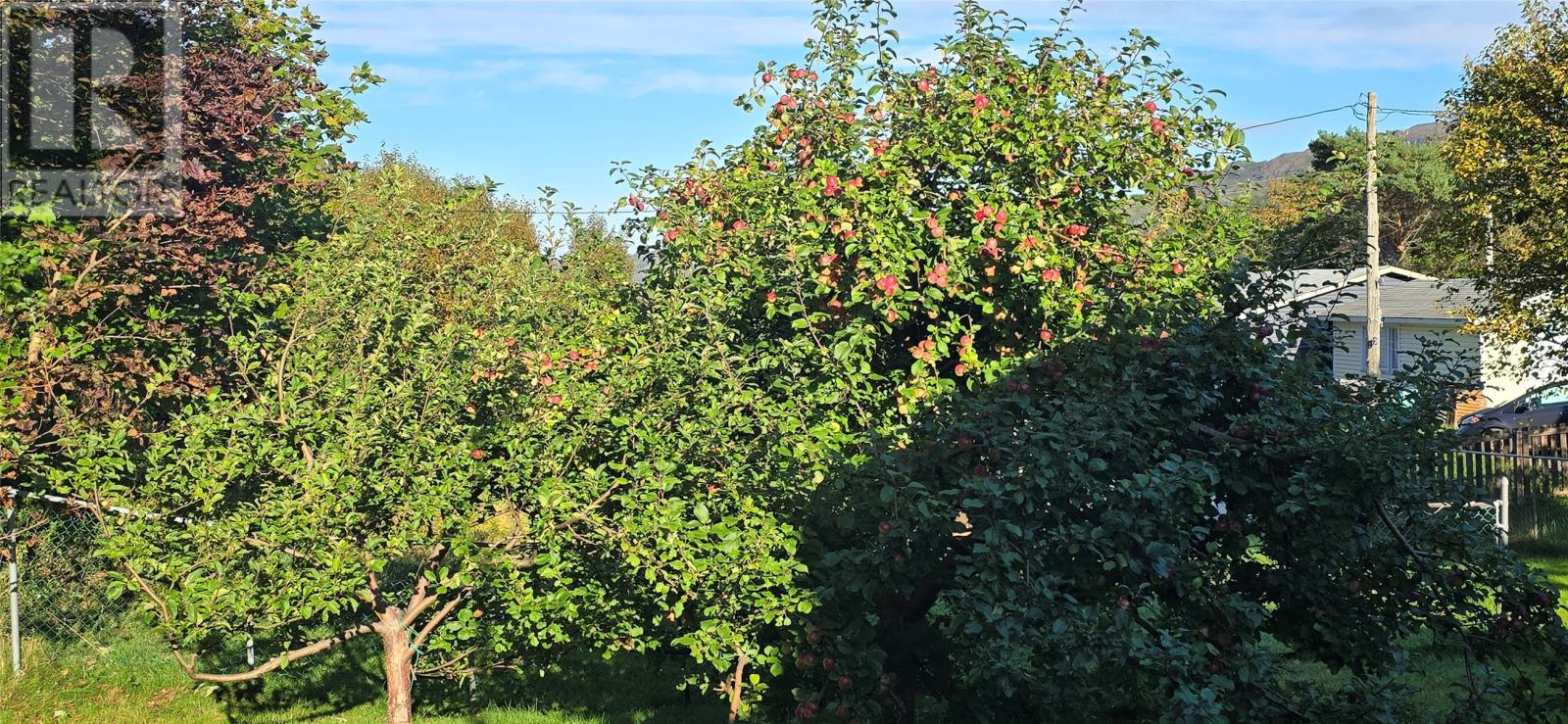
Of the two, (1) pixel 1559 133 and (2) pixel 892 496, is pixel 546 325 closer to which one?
(2) pixel 892 496

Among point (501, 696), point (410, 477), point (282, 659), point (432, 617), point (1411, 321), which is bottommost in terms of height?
point (501, 696)

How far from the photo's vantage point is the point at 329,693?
24.5ft

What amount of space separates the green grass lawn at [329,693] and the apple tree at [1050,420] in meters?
1.88

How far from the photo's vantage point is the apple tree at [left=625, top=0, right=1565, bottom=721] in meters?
3.92

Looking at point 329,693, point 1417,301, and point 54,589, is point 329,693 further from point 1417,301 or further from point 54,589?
point 1417,301

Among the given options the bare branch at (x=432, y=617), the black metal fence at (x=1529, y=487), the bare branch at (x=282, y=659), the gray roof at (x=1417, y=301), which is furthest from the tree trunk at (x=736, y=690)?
the gray roof at (x=1417, y=301)

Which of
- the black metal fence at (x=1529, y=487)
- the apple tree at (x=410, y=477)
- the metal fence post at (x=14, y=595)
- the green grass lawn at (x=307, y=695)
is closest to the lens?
the apple tree at (x=410, y=477)

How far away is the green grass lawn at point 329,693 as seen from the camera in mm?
6953

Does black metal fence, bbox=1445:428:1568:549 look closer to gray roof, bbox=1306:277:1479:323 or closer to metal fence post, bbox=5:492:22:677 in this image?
gray roof, bbox=1306:277:1479:323

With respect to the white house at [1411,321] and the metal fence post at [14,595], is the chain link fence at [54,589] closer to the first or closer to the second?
the metal fence post at [14,595]

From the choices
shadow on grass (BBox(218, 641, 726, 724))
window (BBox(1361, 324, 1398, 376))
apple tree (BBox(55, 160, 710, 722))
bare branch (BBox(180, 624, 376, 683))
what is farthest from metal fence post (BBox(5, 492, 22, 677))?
window (BBox(1361, 324, 1398, 376))

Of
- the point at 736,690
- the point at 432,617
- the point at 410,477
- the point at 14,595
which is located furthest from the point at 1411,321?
the point at 14,595

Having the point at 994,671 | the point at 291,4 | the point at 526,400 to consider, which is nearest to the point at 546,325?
the point at 526,400

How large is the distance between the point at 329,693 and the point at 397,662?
5.60 feet
